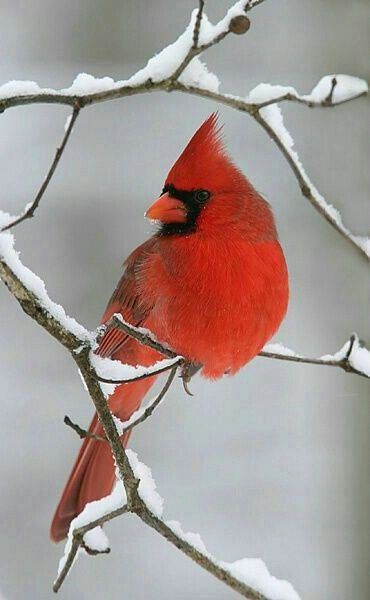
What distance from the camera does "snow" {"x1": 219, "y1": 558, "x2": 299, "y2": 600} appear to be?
144cm

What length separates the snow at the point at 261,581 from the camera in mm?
1443

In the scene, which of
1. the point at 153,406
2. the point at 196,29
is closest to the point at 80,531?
the point at 153,406

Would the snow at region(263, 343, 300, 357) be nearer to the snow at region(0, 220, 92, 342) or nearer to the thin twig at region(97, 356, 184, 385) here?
the thin twig at region(97, 356, 184, 385)

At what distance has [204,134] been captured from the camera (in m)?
1.94

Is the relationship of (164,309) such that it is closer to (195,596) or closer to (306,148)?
(195,596)

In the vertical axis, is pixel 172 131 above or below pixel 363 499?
above

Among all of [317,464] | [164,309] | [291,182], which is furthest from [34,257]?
[164,309]

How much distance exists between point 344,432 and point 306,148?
124cm

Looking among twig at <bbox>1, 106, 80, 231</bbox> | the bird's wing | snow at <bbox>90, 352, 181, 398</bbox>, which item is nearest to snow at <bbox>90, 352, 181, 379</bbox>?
snow at <bbox>90, 352, 181, 398</bbox>

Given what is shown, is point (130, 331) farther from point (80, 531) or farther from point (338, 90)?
point (338, 90)

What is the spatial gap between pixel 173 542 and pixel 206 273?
26.6 inches

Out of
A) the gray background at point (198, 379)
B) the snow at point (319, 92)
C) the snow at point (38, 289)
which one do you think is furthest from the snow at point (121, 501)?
the gray background at point (198, 379)

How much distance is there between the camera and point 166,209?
201 centimetres

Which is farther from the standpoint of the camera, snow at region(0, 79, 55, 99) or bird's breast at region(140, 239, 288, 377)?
bird's breast at region(140, 239, 288, 377)
